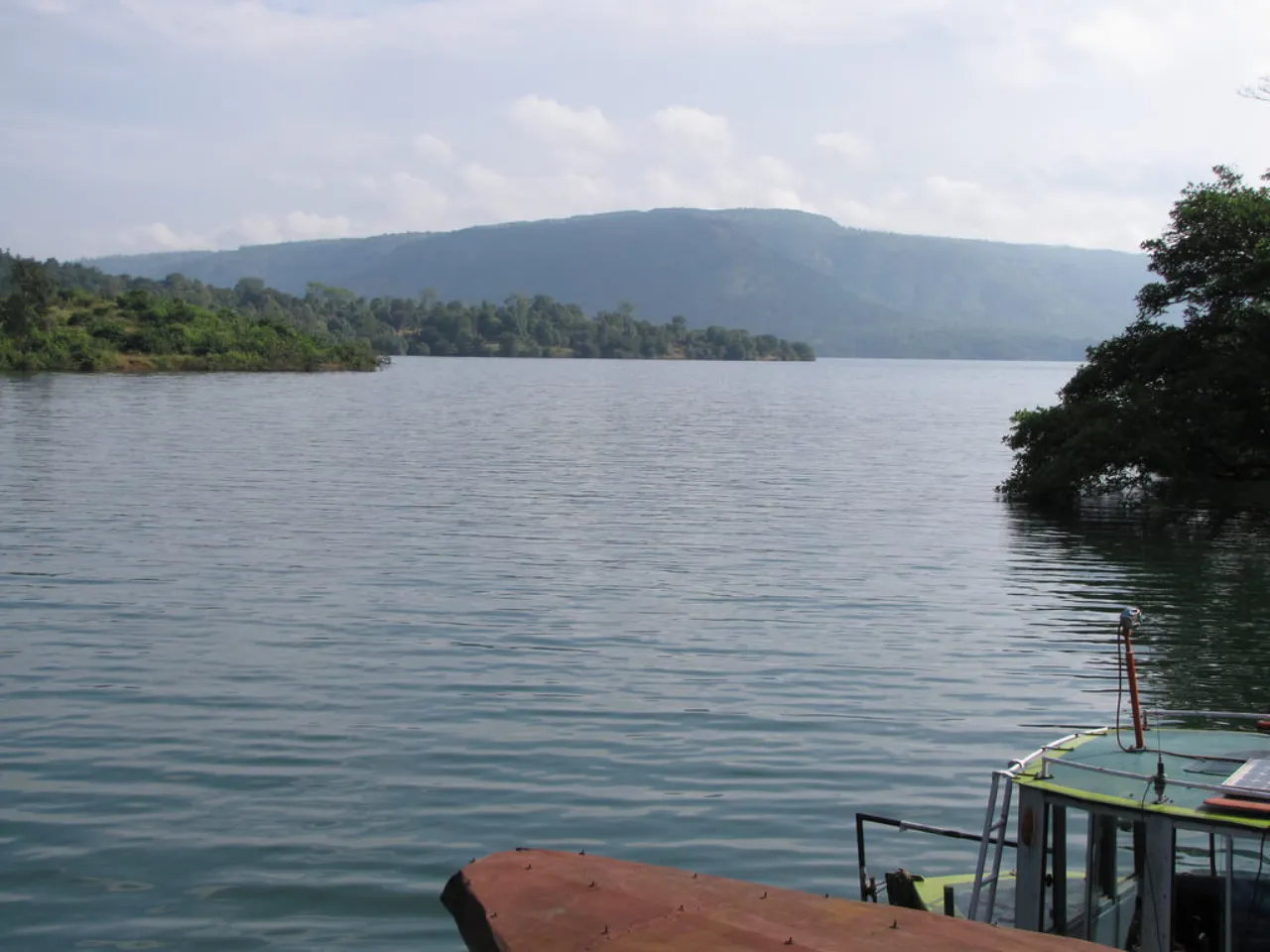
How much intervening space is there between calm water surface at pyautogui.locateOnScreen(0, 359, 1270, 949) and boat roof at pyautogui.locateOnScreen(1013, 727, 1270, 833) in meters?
4.68

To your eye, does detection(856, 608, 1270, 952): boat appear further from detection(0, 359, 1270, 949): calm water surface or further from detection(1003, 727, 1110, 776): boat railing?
detection(0, 359, 1270, 949): calm water surface

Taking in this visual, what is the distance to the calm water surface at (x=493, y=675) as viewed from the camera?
17812 mm

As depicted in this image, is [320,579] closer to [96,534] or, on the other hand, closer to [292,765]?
[96,534]

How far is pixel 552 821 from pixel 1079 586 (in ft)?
83.5

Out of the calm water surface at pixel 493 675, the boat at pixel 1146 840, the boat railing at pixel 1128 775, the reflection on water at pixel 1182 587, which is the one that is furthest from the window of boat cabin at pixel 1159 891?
the reflection on water at pixel 1182 587

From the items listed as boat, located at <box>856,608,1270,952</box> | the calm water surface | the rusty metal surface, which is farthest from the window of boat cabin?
the calm water surface

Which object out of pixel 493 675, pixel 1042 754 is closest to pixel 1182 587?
pixel 493 675

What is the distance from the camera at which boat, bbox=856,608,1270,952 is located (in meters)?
11.8

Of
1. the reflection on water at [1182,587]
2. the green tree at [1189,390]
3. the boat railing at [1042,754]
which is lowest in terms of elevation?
the reflection on water at [1182,587]

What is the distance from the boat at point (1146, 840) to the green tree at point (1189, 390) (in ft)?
148

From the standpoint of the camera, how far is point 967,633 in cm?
3259

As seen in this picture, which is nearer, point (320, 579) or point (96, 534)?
point (320, 579)

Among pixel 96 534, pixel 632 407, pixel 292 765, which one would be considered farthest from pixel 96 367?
pixel 292 765

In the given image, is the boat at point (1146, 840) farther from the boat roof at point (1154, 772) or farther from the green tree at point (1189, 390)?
the green tree at point (1189, 390)
